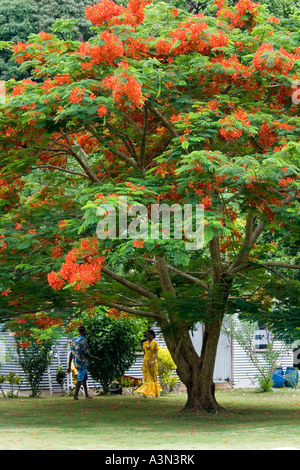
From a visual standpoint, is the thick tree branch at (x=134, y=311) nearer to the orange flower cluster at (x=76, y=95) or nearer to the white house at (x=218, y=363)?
the orange flower cluster at (x=76, y=95)

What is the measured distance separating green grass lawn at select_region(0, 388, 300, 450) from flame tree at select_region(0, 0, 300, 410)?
1.29 metres

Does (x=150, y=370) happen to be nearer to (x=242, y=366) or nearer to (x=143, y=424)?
(x=143, y=424)

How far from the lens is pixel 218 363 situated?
21000 mm

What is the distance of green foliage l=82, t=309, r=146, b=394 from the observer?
1784 cm

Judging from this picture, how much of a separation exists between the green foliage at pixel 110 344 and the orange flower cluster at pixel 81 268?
7.75m

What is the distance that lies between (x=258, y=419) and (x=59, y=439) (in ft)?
14.0

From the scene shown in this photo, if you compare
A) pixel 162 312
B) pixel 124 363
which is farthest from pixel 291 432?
pixel 124 363

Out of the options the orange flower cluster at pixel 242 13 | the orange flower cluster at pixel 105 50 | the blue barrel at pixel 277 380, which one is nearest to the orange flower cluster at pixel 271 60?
the orange flower cluster at pixel 242 13

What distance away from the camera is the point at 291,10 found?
21.2 m

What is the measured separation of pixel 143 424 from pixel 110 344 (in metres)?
6.16

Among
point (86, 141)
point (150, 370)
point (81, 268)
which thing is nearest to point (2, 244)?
point (81, 268)

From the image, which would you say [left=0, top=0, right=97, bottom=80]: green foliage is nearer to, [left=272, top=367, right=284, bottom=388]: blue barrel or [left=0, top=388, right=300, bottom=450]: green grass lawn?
[left=272, top=367, right=284, bottom=388]: blue barrel

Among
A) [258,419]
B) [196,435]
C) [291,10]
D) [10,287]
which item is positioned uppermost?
[291,10]

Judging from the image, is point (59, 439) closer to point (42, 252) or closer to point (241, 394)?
point (42, 252)
